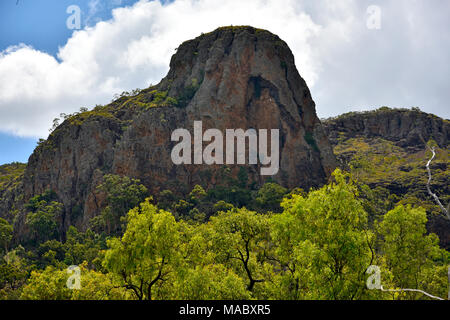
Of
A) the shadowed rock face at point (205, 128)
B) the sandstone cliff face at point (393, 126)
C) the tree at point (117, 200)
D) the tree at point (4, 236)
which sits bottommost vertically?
the tree at point (4, 236)

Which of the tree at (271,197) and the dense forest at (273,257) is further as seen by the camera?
the tree at (271,197)

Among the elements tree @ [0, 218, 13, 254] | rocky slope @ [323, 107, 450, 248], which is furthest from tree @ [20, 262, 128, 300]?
rocky slope @ [323, 107, 450, 248]

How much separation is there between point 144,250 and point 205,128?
7404cm

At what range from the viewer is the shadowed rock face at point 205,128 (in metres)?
89.1

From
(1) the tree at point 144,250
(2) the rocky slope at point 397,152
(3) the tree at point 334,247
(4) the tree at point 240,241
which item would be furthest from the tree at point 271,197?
(1) the tree at point 144,250

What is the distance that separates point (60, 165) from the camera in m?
96.7

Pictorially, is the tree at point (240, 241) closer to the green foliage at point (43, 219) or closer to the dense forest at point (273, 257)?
the dense forest at point (273, 257)

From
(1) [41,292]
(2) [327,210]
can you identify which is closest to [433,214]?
(2) [327,210]

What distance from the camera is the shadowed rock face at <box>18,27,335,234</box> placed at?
89.1 m

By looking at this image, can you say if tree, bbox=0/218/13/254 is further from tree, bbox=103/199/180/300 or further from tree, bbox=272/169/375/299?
tree, bbox=272/169/375/299

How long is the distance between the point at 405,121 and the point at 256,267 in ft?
514

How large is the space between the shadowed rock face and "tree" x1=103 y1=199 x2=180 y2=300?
68.3 m

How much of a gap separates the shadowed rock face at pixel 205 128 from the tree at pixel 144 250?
68.3m

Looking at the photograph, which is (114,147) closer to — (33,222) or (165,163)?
(165,163)
